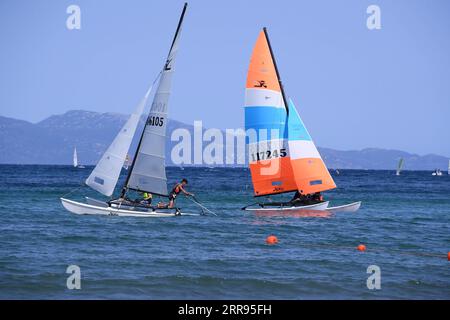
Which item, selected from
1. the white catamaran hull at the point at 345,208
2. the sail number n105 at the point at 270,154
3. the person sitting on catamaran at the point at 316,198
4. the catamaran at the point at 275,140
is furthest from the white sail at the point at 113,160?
the white catamaran hull at the point at 345,208

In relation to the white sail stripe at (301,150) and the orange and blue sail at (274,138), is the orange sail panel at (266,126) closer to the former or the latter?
the orange and blue sail at (274,138)

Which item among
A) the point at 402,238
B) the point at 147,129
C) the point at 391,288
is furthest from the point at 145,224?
the point at 391,288

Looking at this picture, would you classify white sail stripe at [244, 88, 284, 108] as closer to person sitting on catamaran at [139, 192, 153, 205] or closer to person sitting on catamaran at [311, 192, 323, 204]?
person sitting on catamaran at [311, 192, 323, 204]

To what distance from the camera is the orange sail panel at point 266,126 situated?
153 ft

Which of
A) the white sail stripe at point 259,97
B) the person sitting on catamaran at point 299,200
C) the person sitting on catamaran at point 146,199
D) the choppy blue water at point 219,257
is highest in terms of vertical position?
the white sail stripe at point 259,97

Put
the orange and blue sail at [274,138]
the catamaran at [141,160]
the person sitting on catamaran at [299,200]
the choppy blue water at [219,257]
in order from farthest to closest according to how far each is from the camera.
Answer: the orange and blue sail at [274,138], the person sitting on catamaran at [299,200], the catamaran at [141,160], the choppy blue water at [219,257]

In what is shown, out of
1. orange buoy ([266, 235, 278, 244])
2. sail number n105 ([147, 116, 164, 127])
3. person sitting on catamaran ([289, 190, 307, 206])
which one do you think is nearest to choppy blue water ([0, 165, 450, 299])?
orange buoy ([266, 235, 278, 244])

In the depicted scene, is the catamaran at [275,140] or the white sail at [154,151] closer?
the white sail at [154,151]

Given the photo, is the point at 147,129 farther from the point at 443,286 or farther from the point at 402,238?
the point at 443,286

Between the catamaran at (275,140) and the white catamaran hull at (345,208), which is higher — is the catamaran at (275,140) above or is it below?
above

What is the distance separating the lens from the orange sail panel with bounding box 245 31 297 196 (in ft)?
153

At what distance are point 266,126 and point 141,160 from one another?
986 centimetres

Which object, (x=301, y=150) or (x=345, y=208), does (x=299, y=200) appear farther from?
(x=345, y=208)
